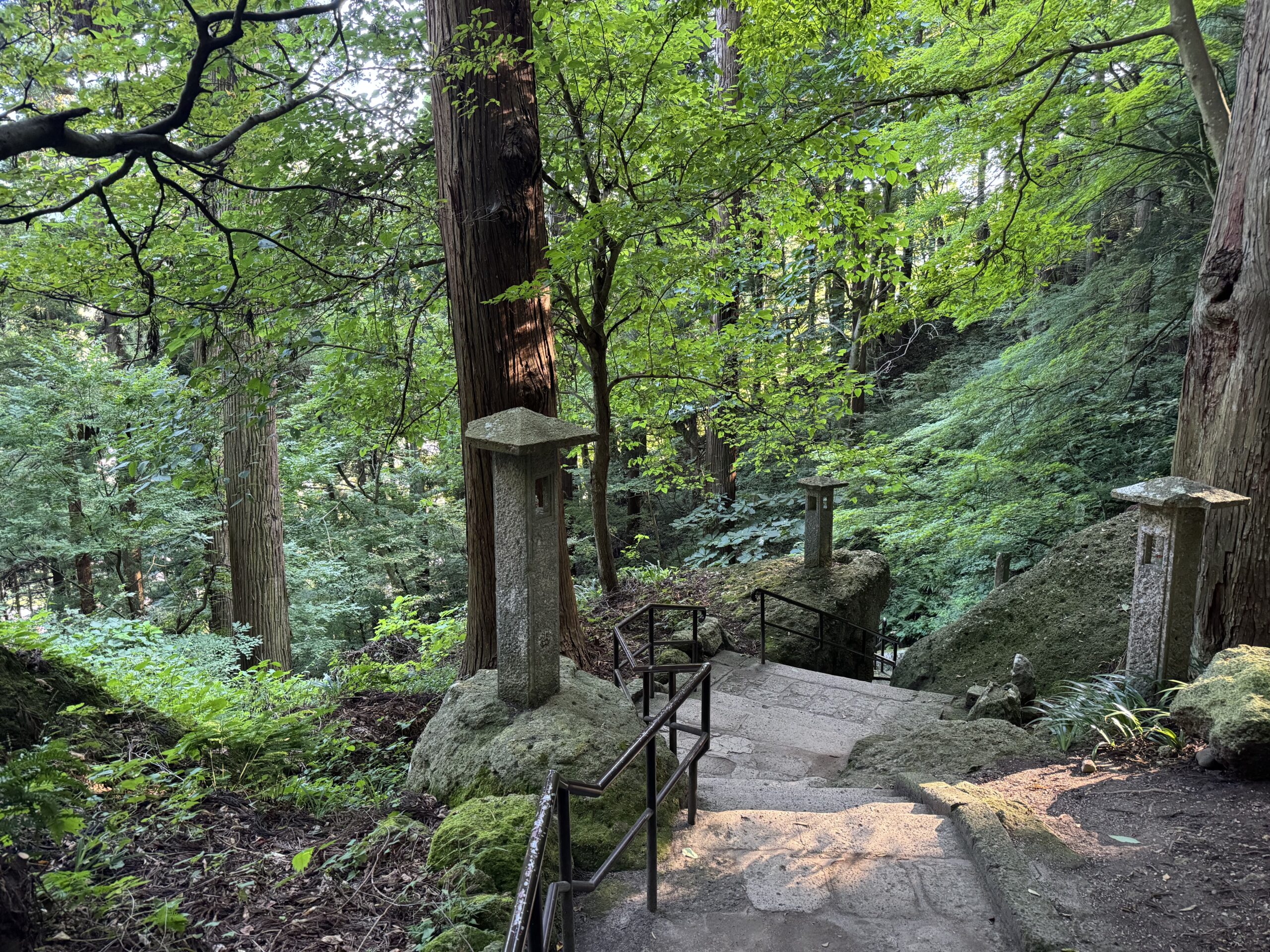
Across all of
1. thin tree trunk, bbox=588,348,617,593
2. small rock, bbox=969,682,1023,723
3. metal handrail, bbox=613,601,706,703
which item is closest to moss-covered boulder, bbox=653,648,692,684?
metal handrail, bbox=613,601,706,703

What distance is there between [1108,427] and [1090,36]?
16.9ft

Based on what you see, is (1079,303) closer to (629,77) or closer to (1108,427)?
(1108,427)

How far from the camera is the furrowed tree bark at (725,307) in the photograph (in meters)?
9.36

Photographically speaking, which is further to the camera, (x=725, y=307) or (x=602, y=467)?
(x=725, y=307)

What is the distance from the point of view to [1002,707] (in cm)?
638

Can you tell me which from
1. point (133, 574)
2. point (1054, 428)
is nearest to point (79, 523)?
point (133, 574)

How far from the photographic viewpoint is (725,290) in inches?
320

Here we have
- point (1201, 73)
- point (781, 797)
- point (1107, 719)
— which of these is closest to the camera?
point (781, 797)

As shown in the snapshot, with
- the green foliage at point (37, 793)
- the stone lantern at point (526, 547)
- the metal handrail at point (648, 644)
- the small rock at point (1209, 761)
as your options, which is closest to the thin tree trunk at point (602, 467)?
the metal handrail at point (648, 644)

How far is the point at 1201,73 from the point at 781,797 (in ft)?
23.8

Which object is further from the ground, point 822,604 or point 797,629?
point 822,604

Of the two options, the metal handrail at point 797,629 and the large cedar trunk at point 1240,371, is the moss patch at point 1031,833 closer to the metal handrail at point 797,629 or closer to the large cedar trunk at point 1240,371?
the large cedar trunk at point 1240,371

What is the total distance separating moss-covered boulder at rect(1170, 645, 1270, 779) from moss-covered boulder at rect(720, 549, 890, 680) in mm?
5005

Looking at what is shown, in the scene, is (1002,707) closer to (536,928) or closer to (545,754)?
(545,754)
